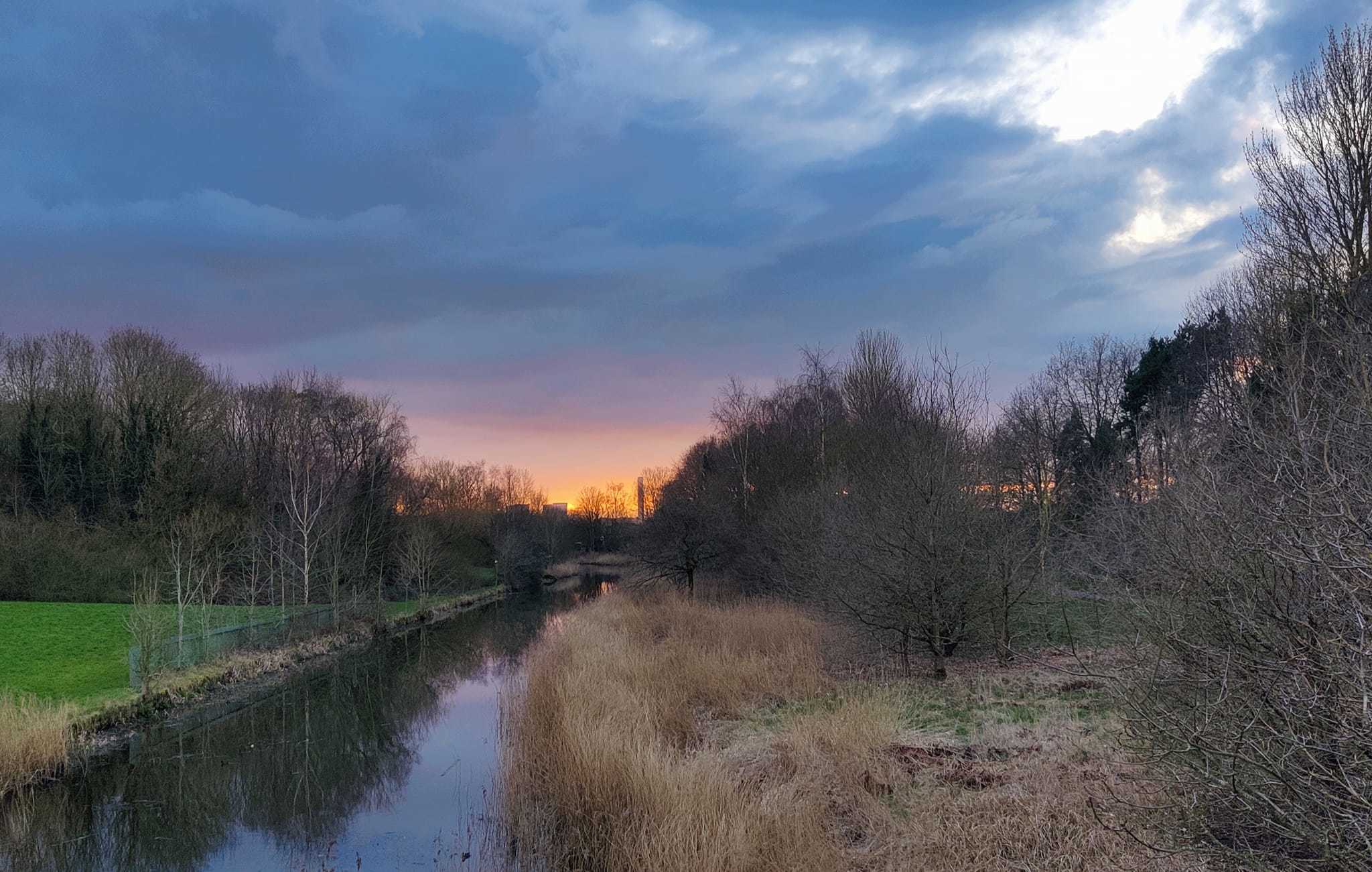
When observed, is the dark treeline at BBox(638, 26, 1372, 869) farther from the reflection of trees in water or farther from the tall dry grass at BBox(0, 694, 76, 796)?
the tall dry grass at BBox(0, 694, 76, 796)

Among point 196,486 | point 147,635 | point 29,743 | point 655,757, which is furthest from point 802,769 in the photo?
point 196,486

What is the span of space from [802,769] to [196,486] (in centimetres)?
3297

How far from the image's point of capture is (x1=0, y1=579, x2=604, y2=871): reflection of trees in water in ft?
34.0

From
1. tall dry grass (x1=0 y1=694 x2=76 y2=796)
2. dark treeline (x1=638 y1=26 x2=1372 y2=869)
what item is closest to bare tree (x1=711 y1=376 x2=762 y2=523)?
dark treeline (x1=638 y1=26 x2=1372 y2=869)

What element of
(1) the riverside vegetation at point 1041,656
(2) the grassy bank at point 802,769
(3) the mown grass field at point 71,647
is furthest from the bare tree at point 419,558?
(2) the grassy bank at point 802,769

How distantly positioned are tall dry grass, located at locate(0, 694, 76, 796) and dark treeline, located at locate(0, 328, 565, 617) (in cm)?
918

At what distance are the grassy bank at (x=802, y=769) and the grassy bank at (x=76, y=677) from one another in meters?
7.18

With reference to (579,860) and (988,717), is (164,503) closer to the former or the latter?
(579,860)

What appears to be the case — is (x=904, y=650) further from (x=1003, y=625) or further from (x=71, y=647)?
(x=71, y=647)

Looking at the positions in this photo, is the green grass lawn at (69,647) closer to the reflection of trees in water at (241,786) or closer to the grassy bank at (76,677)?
the grassy bank at (76,677)

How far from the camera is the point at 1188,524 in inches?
195

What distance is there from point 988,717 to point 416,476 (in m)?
51.3

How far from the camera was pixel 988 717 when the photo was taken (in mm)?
10891

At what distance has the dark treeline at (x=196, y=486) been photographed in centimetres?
3012
